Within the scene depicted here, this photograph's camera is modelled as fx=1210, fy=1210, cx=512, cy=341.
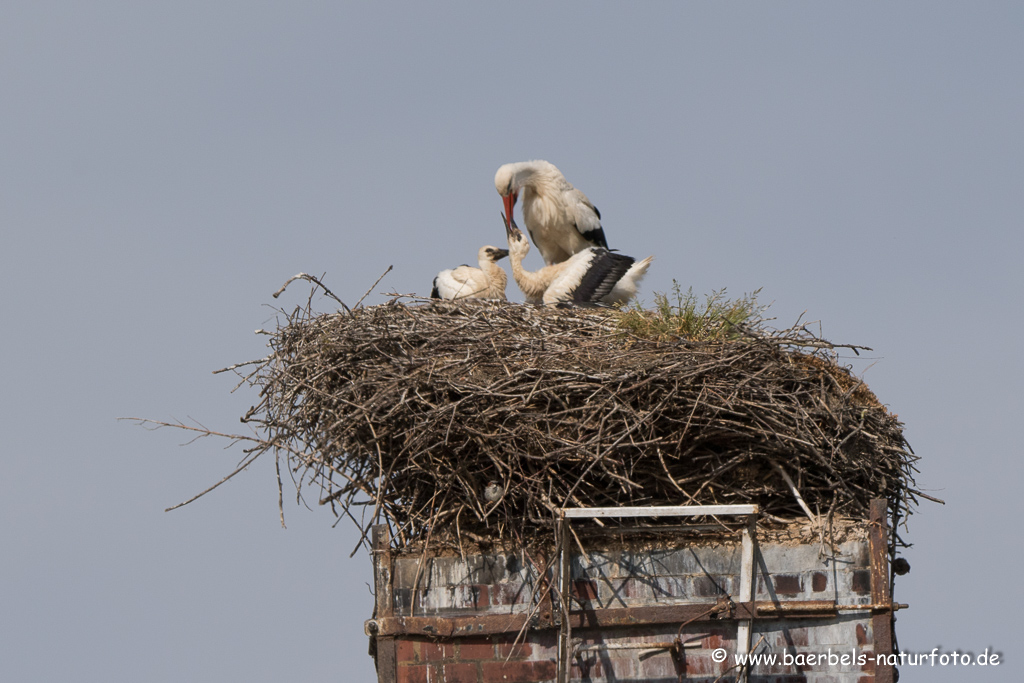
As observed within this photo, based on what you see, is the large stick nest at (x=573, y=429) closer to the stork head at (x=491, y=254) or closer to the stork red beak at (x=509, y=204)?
the stork head at (x=491, y=254)

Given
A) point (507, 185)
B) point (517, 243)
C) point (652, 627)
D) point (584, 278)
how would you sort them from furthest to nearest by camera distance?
point (507, 185) → point (517, 243) → point (584, 278) → point (652, 627)

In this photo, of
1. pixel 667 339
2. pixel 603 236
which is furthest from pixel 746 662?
pixel 603 236

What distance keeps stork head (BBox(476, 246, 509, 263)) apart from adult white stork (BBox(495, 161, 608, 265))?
0.61 m

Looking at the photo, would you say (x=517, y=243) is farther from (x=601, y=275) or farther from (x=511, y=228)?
(x=601, y=275)

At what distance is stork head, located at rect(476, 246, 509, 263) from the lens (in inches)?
370

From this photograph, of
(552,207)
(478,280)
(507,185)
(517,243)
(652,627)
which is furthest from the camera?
(552,207)

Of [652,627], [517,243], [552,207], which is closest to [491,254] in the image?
[517,243]

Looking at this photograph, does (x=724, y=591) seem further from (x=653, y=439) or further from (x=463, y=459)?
(x=463, y=459)

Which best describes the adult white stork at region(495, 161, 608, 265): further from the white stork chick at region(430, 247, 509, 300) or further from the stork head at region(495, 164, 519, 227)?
the white stork chick at region(430, 247, 509, 300)

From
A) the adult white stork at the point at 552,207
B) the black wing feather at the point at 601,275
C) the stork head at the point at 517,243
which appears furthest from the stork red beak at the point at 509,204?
the black wing feather at the point at 601,275

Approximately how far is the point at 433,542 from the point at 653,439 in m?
1.25

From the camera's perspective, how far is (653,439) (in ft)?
19.8

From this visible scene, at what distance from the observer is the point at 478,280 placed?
29.6 feet

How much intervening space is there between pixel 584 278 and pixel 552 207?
164cm
